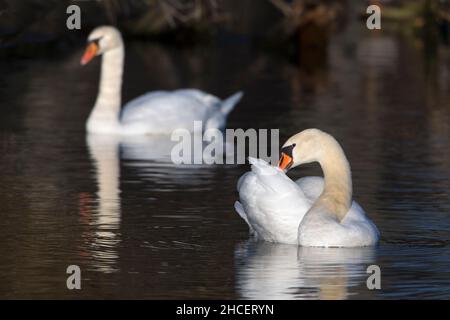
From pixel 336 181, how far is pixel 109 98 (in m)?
8.19

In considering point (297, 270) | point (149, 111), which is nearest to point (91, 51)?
point (149, 111)

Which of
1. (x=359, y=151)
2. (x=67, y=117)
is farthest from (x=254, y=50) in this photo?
(x=359, y=151)

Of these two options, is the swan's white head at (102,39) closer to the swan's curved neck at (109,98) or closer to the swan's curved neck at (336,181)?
the swan's curved neck at (109,98)

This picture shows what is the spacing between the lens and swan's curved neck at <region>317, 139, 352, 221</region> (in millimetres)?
11562

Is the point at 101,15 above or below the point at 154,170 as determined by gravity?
above

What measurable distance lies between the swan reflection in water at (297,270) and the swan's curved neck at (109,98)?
7.36 m

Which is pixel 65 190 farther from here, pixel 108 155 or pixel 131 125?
pixel 131 125

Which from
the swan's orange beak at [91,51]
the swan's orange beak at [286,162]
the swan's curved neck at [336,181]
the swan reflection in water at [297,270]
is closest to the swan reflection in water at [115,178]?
the swan reflection in water at [297,270]

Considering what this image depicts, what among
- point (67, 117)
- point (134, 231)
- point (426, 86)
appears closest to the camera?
point (134, 231)

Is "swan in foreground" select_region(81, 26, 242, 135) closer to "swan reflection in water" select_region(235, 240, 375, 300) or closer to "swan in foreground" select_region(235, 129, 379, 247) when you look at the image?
"swan in foreground" select_region(235, 129, 379, 247)

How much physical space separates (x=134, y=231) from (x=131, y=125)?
711 centimetres

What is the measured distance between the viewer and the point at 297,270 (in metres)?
10.6

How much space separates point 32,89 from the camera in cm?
2389

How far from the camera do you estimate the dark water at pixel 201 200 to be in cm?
1017
